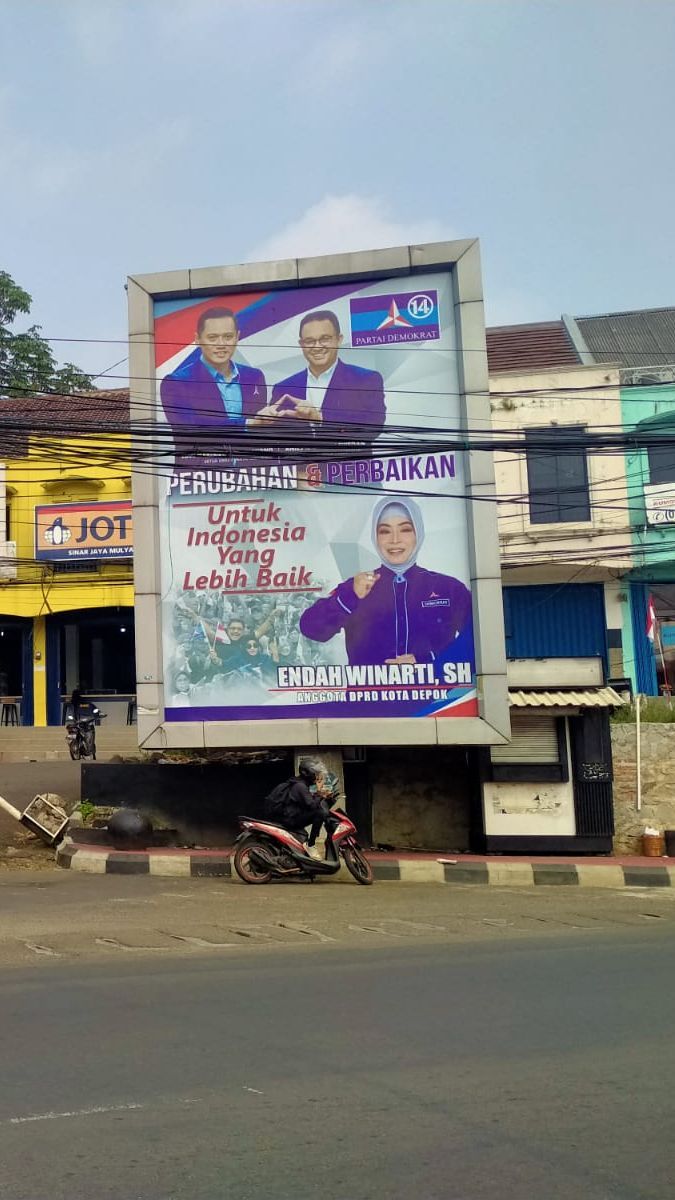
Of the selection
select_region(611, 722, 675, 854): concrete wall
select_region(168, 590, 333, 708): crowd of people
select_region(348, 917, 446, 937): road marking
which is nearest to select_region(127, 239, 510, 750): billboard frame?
select_region(168, 590, 333, 708): crowd of people

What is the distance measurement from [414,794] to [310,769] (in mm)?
2454

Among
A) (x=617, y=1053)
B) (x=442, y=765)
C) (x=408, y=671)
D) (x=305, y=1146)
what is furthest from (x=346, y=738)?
(x=305, y=1146)

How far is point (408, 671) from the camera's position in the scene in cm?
1284

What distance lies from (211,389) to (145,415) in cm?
86

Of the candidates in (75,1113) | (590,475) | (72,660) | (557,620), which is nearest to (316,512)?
(75,1113)

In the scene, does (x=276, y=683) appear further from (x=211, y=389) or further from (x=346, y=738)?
(x=211, y=389)

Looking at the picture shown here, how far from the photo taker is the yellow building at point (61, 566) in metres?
28.1

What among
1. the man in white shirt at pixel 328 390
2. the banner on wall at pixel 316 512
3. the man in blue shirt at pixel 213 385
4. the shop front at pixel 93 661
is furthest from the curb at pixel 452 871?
the shop front at pixel 93 661

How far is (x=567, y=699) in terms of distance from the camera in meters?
13.3

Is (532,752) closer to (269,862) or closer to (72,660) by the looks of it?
(269,862)

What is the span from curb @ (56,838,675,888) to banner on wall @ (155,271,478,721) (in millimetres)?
1697

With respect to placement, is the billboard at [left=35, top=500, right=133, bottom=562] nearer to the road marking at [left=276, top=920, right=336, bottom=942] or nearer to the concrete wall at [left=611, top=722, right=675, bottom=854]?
the concrete wall at [left=611, top=722, right=675, bottom=854]

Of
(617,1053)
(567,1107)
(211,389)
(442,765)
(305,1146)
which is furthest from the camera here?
(442,765)

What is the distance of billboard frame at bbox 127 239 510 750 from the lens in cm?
1259
